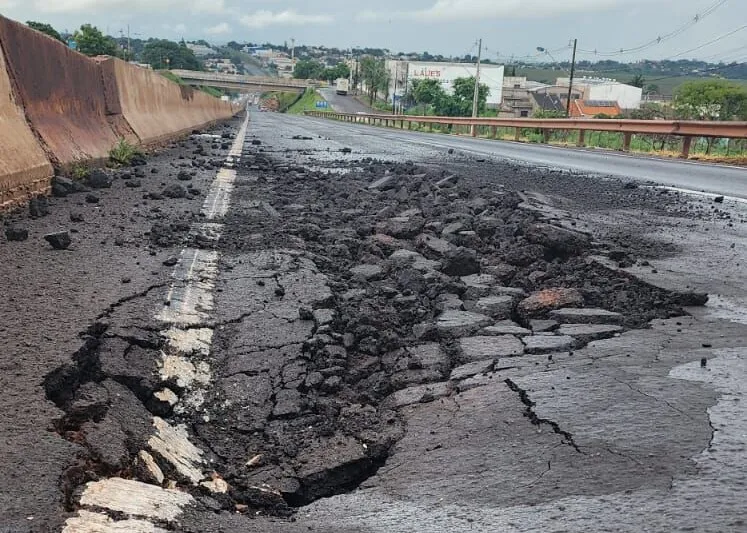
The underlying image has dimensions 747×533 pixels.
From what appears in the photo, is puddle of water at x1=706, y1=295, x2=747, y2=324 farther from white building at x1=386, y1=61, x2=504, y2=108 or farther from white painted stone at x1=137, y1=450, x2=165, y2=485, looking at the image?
white building at x1=386, y1=61, x2=504, y2=108

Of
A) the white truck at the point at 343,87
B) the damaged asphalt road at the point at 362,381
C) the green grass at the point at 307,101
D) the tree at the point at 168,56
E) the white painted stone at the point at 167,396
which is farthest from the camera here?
the white truck at the point at 343,87

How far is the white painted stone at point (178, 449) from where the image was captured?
2.32 metres

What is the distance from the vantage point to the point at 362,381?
126 inches

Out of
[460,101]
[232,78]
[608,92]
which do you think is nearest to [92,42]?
[232,78]

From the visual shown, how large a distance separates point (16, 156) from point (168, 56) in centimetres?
13736

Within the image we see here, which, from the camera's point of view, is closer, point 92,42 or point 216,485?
point 216,485

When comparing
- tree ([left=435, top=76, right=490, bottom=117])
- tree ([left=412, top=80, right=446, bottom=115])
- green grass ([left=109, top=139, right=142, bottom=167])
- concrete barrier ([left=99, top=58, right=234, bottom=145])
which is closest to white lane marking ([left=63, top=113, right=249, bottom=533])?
green grass ([left=109, top=139, right=142, bottom=167])

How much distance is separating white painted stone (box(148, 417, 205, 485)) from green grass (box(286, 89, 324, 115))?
11741cm

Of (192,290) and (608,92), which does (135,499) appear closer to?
(192,290)

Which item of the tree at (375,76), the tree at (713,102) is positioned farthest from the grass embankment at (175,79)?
the tree at (713,102)

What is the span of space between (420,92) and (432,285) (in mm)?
105461

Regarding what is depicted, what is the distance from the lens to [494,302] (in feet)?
13.3

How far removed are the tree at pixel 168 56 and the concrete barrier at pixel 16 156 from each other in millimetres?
128629

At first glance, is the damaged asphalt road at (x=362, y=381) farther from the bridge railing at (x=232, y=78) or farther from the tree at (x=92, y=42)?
the bridge railing at (x=232, y=78)
